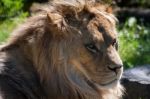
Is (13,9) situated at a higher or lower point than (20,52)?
lower

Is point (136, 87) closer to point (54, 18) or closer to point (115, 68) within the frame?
point (115, 68)

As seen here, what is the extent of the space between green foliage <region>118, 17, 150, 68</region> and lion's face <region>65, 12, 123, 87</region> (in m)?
3.41

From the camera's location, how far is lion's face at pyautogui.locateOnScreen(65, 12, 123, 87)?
415cm

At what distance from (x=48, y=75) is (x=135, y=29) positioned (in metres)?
5.93

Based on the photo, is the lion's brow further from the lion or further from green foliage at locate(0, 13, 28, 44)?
green foliage at locate(0, 13, 28, 44)

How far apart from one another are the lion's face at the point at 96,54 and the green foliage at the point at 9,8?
4.59 metres

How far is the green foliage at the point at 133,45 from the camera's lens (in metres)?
8.16

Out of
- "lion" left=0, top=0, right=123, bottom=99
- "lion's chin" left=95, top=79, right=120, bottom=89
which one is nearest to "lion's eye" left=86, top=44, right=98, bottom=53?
"lion" left=0, top=0, right=123, bottom=99

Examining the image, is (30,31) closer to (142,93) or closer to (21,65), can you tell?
(21,65)

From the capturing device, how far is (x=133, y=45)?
879cm

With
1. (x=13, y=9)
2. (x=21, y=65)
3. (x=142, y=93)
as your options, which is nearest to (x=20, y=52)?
(x=21, y=65)

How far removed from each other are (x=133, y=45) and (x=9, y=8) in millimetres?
2044

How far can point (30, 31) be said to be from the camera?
4.29 m

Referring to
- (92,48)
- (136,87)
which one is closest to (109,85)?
(92,48)
